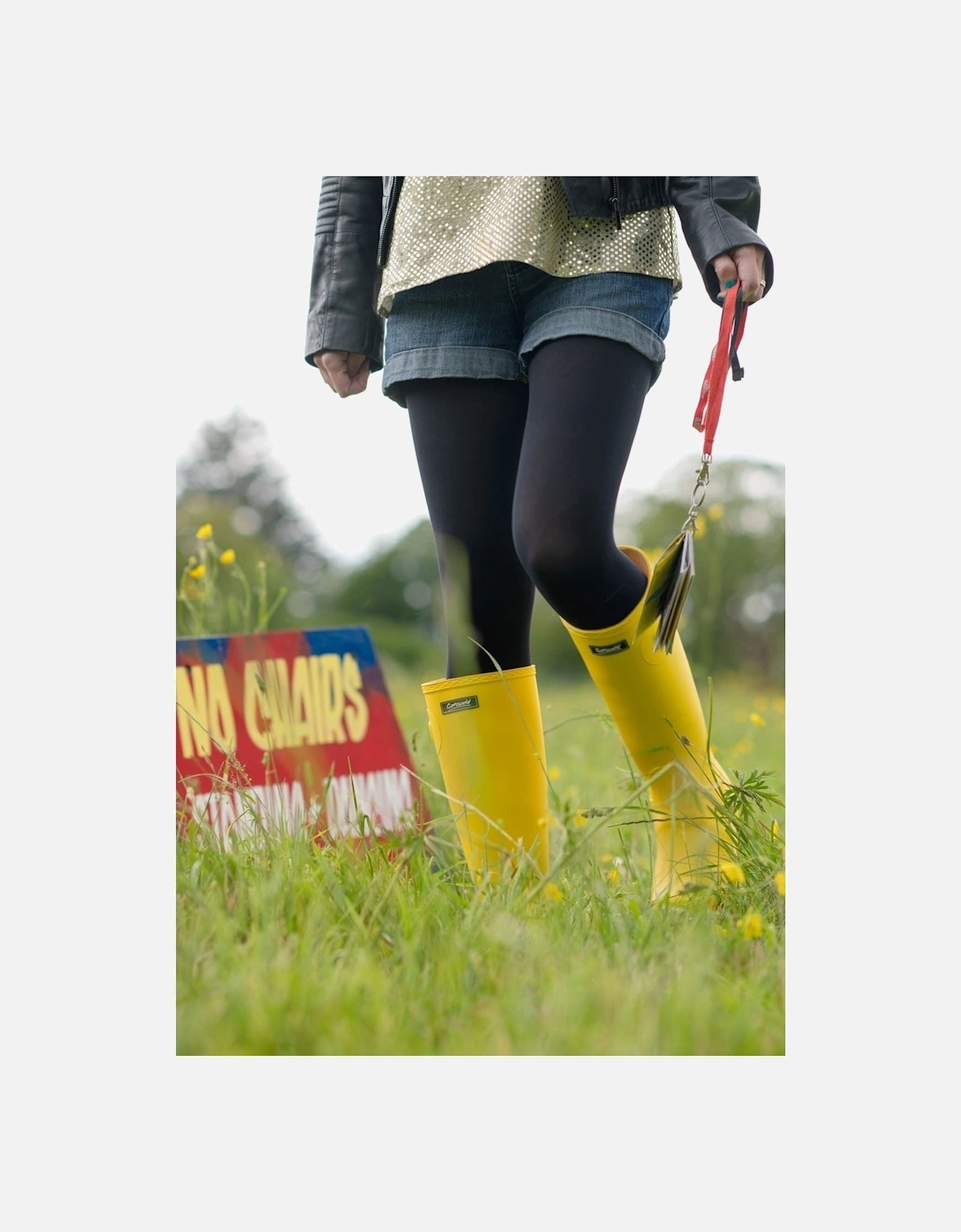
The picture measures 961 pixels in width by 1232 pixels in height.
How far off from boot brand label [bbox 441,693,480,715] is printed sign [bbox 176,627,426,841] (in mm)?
458

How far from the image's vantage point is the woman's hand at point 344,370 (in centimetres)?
151

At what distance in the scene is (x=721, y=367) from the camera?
1.34 meters

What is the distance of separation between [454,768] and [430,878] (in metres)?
0.19

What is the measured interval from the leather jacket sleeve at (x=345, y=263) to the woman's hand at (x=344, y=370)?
0.06 feet

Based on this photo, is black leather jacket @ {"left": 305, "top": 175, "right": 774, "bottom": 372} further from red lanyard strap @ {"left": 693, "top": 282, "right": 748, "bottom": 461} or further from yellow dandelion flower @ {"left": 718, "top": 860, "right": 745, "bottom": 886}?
yellow dandelion flower @ {"left": 718, "top": 860, "right": 745, "bottom": 886}

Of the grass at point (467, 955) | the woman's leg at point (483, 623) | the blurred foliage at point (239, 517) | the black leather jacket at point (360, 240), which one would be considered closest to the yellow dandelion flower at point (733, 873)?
the grass at point (467, 955)

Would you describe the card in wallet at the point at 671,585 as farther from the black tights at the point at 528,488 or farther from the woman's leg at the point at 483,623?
the woman's leg at the point at 483,623

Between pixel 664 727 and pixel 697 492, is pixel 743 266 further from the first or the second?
pixel 664 727

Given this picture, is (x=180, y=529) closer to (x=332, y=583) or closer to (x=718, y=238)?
(x=718, y=238)

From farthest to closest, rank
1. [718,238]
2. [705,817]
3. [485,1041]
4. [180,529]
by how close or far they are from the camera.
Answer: [180,529]
[705,817]
[718,238]
[485,1041]

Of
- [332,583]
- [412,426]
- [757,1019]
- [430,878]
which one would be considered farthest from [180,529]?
[332,583]

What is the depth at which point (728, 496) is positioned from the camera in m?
3.18

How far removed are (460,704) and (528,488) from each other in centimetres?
36

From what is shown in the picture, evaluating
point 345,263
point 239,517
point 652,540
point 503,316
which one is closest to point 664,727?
point 503,316
